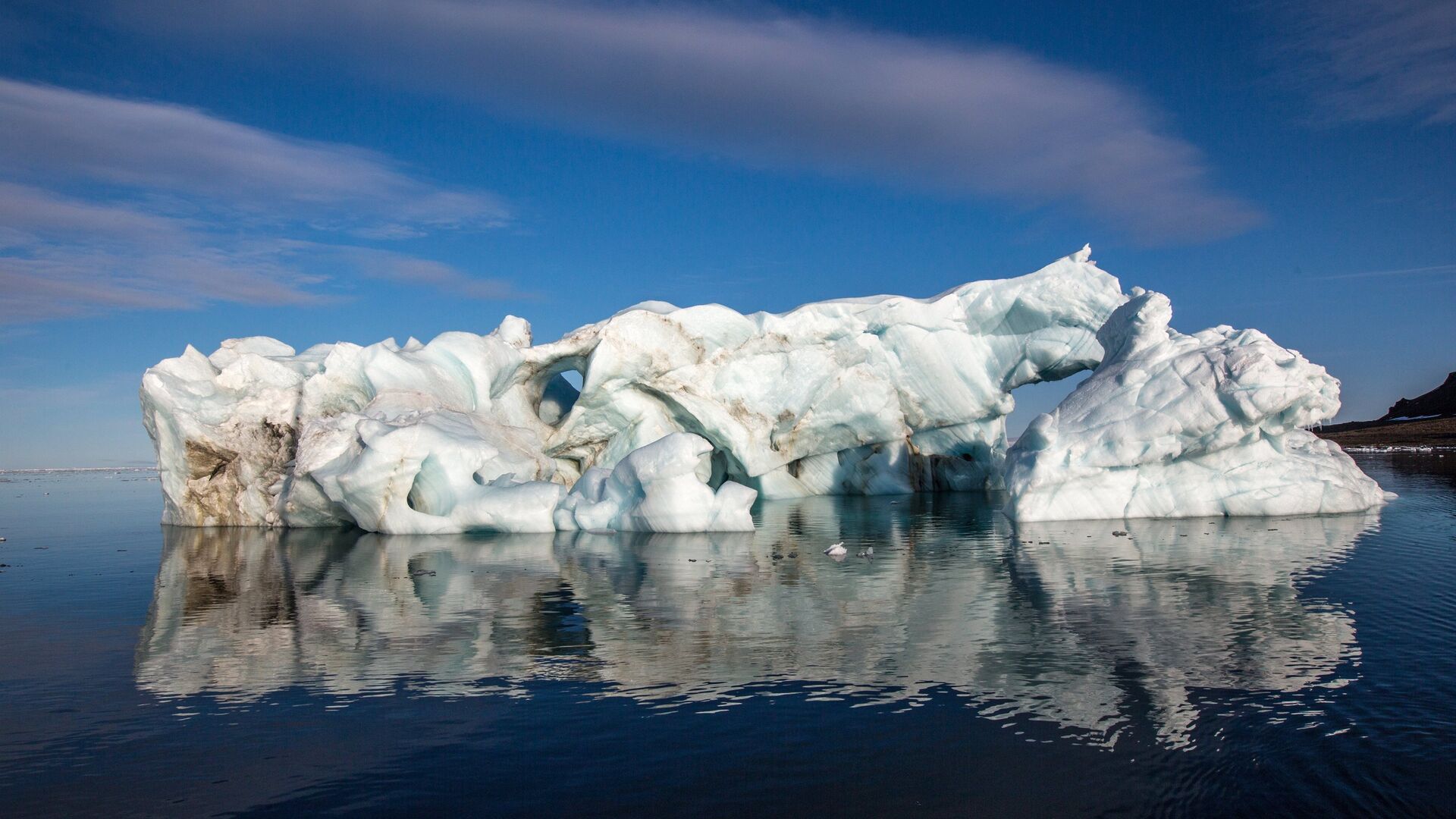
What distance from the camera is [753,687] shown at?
7383mm

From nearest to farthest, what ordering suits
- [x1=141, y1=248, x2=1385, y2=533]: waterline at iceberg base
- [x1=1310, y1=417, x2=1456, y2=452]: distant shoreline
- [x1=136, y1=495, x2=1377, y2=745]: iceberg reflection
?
[x1=136, y1=495, x2=1377, y2=745]: iceberg reflection
[x1=141, y1=248, x2=1385, y2=533]: waterline at iceberg base
[x1=1310, y1=417, x2=1456, y2=452]: distant shoreline

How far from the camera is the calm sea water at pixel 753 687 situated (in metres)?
5.45

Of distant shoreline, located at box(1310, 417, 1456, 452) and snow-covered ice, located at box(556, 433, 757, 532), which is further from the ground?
distant shoreline, located at box(1310, 417, 1456, 452)

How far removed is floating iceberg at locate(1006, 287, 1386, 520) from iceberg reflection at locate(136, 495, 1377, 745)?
2.32 m

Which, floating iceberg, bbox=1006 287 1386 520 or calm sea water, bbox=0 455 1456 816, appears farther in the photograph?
floating iceberg, bbox=1006 287 1386 520

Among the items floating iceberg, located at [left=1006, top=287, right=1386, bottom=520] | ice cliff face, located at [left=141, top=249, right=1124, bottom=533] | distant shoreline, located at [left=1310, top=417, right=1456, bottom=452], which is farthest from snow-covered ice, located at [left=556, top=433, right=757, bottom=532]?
distant shoreline, located at [left=1310, top=417, right=1456, bottom=452]

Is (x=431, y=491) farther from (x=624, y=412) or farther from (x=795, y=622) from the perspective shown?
(x=795, y=622)

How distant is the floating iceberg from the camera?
1862 cm

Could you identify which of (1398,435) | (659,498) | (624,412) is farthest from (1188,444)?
(1398,435)

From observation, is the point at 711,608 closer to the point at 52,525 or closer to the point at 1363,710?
the point at 1363,710

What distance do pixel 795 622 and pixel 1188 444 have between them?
12.5m

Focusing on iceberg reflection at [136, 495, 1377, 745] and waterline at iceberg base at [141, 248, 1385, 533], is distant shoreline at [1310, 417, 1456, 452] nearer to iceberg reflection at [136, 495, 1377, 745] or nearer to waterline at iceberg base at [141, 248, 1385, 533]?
waterline at iceberg base at [141, 248, 1385, 533]

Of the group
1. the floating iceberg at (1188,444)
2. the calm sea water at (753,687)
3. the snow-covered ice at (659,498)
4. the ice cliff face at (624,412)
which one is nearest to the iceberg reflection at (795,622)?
the calm sea water at (753,687)

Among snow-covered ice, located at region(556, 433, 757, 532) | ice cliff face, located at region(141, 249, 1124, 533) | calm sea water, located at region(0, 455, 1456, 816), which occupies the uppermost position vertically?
ice cliff face, located at region(141, 249, 1124, 533)
